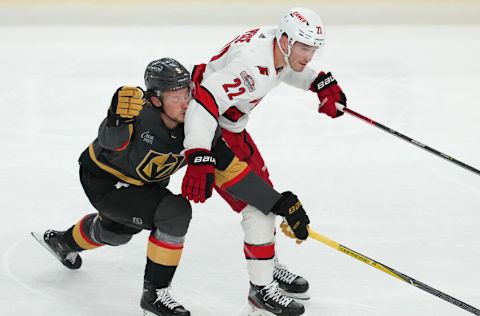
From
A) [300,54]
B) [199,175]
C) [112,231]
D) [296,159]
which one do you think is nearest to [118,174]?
[112,231]

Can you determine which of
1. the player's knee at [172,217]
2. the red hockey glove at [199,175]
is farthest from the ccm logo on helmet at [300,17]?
the player's knee at [172,217]

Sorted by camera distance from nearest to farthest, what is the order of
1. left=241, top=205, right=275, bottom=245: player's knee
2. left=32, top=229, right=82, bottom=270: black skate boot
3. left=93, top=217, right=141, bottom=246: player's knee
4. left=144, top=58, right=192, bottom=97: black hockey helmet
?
left=144, top=58, right=192, bottom=97: black hockey helmet → left=241, top=205, right=275, bottom=245: player's knee → left=93, top=217, right=141, bottom=246: player's knee → left=32, top=229, right=82, bottom=270: black skate boot

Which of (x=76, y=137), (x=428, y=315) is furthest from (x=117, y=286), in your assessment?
(x=76, y=137)

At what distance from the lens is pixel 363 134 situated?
5.61 meters

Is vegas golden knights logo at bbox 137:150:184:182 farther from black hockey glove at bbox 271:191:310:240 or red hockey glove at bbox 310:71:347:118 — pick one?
red hockey glove at bbox 310:71:347:118

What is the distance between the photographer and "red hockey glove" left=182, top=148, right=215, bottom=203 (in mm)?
3209

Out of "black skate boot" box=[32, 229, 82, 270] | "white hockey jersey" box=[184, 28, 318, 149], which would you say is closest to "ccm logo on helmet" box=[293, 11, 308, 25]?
"white hockey jersey" box=[184, 28, 318, 149]

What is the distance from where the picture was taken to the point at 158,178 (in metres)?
3.46

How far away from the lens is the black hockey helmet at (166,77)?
326 centimetres

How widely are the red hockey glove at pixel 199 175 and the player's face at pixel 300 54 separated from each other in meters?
0.55

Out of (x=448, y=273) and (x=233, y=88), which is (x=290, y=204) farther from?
(x=448, y=273)

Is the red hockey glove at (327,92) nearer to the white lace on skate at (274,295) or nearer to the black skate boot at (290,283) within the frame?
the black skate boot at (290,283)

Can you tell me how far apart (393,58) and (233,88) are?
401 cm

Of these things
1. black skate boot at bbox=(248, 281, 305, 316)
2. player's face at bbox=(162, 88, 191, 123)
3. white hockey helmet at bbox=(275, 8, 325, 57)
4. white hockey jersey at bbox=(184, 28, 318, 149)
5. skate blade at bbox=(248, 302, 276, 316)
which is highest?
white hockey helmet at bbox=(275, 8, 325, 57)
